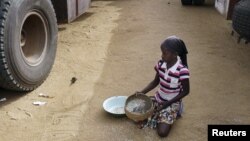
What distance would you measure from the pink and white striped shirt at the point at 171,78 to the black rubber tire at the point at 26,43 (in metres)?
1.49

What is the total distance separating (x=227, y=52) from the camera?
5.55 m

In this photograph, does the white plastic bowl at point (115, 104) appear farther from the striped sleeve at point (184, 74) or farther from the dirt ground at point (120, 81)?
the striped sleeve at point (184, 74)

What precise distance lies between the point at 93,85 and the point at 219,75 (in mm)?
1634

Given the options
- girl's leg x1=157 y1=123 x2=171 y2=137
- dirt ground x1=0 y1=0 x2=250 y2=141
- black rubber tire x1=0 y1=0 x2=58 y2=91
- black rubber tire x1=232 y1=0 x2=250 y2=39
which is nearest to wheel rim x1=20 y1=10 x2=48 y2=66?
black rubber tire x1=0 y1=0 x2=58 y2=91

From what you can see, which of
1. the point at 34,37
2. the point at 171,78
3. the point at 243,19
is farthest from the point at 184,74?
the point at 243,19

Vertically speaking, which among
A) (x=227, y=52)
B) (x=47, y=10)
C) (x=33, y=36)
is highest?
(x=47, y=10)

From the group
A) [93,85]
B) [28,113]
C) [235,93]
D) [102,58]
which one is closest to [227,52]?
[235,93]

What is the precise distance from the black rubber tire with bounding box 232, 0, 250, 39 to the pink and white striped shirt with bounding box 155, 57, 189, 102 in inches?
90.9

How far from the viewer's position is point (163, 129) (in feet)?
10.6

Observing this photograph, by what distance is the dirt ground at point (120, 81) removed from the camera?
336 centimetres

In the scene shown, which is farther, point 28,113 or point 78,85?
point 78,85

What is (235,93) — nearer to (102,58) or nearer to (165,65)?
(165,65)

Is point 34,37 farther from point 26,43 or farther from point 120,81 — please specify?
point 120,81

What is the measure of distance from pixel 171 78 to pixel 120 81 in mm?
1286
